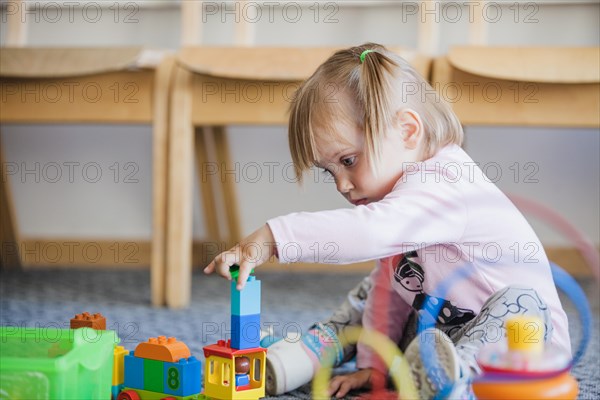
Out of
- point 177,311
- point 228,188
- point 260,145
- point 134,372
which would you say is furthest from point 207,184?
point 134,372

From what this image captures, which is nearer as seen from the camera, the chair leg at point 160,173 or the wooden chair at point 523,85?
the wooden chair at point 523,85

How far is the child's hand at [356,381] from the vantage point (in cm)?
86

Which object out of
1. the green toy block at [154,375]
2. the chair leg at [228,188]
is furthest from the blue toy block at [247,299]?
the chair leg at [228,188]

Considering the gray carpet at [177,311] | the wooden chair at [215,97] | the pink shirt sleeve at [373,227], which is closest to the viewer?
the pink shirt sleeve at [373,227]

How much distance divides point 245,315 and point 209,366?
0.07m

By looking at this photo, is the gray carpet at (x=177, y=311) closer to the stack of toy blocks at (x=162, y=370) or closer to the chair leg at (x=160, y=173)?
the chair leg at (x=160, y=173)

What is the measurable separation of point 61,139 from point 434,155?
1.30m

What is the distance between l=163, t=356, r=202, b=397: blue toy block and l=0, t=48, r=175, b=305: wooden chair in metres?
0.67

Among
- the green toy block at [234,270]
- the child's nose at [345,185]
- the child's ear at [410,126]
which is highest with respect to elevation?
the child's ear at [410,126]

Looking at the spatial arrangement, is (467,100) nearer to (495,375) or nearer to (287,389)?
(287,389)

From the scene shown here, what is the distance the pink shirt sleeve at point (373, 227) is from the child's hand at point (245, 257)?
0.04 ft

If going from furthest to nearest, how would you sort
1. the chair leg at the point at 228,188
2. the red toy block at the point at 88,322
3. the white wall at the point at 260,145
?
the chair leg at the point at 228,188 → the white wall at the point at 260,145 → the red toy block at the point at 88,322

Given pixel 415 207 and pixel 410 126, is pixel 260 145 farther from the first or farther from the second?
pixel 415 207

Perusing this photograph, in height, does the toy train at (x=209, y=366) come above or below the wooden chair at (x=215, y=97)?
below
